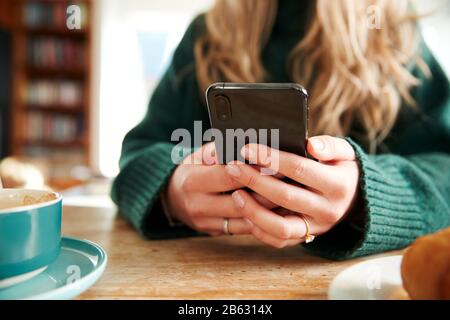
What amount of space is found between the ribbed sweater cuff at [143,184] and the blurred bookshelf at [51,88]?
188 cm

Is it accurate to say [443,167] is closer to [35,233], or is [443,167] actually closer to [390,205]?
[390,205]

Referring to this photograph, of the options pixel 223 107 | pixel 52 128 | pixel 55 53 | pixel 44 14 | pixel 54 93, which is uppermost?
pixel 44 14

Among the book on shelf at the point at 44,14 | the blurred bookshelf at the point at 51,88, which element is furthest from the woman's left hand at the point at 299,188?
the book on shelf at the point at 44,14

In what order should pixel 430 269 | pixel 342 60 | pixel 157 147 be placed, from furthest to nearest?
pixel 342 60
pixel 157 147
pixel 430 269

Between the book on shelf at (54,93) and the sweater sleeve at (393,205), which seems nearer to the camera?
the sweater sleeve at (393,205)

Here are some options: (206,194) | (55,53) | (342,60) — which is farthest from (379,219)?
(55,53)

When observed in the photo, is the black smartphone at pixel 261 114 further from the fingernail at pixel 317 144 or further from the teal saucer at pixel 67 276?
the teal saucer at pixel 67 276

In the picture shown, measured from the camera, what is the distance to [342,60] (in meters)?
0.48

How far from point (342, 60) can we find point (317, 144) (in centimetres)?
28

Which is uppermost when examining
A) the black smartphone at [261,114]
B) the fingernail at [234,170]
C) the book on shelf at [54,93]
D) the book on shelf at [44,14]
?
the book on shelf at [44,14]

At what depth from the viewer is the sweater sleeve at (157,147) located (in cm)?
→ 33

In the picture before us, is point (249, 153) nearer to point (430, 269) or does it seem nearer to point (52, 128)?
point (430, 269)
